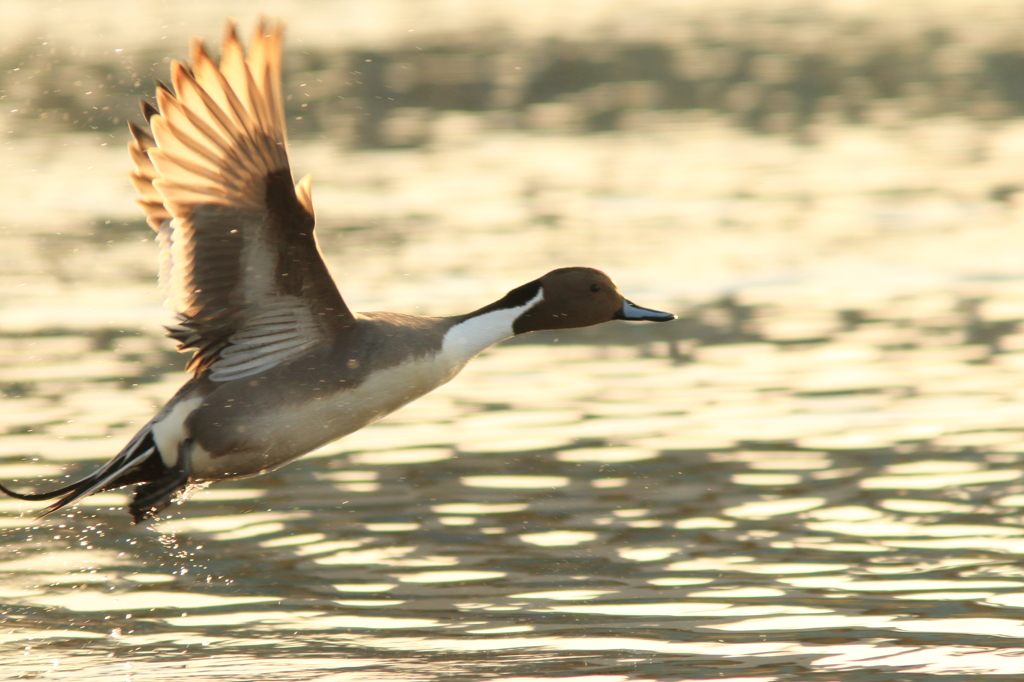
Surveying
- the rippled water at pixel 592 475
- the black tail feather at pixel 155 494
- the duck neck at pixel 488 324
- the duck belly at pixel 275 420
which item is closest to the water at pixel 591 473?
the rippled water at pixel 592 475

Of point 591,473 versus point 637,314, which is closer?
point 637,314

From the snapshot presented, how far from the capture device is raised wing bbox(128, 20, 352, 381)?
589 centimetres

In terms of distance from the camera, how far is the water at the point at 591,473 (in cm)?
635

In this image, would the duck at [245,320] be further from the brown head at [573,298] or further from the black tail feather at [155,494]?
the brown head at [573,298]

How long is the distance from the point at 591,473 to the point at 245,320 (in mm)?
2808

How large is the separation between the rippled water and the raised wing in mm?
1324

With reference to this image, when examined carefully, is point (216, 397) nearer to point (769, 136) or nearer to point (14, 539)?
point (14, 539)

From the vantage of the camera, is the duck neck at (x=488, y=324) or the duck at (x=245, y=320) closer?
the duck at (x=245, y=320)

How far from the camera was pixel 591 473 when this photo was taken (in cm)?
852

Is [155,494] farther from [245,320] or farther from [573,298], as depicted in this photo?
[573,298]

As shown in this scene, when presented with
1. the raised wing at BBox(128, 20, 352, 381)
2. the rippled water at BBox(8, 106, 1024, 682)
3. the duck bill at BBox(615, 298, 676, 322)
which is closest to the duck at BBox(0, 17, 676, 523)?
the raised wing at BBox(128, 20, 352, 381)

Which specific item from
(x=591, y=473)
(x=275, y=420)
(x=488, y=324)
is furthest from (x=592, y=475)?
(x=275, y=420)

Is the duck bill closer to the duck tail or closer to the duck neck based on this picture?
the duck neck

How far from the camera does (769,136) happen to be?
65.5ft
